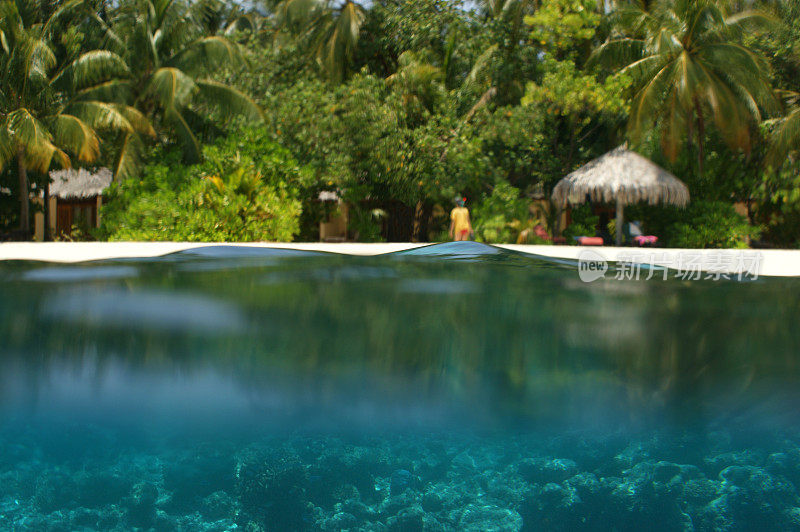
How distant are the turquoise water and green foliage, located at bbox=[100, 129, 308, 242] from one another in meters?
2.96

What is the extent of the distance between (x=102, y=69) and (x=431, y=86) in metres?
7.12

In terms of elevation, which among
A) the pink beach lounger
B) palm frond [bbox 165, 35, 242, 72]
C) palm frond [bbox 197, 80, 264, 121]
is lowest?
the pink beach lounger

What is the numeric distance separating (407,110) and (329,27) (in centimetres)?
331

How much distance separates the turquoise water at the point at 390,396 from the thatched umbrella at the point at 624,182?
17.4ft

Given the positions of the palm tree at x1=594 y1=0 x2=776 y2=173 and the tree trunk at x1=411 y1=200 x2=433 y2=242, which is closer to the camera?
the palm tree at x1=594 y1=0 x2=776 y2=173

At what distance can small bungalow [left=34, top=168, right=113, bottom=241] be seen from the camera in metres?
19.8

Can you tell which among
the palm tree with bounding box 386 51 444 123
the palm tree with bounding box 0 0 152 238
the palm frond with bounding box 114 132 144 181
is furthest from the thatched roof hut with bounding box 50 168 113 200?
the palm tree with bounding box 386 51 444 123

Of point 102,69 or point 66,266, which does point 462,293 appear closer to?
point 66,266

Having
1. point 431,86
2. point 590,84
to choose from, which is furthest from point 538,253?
point 431,86

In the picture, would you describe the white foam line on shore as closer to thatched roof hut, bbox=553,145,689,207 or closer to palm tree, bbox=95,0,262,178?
thatched roof hut, bbox=553,145,689,207

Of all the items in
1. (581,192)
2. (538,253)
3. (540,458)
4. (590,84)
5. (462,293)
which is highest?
(590,84)

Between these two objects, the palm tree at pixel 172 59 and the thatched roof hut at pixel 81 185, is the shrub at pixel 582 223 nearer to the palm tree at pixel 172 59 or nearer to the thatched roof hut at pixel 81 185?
the palm tree at pixel 172 59

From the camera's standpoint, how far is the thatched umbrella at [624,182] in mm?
14117

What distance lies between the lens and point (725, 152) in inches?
625
